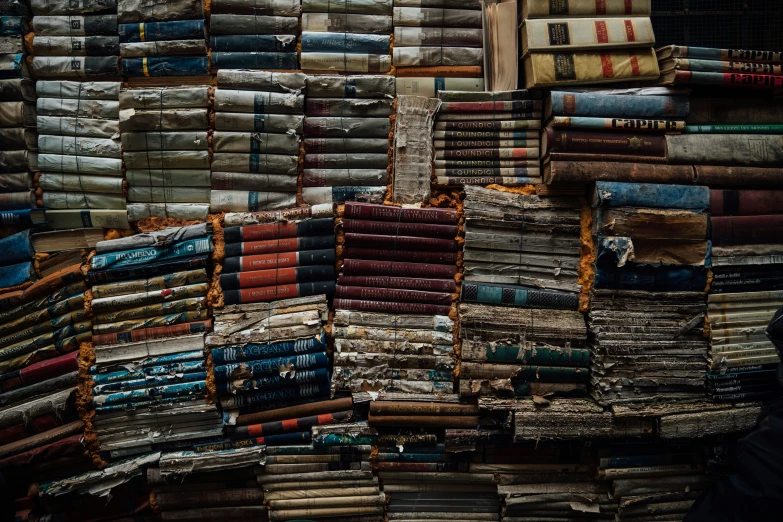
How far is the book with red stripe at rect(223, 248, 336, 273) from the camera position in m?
5.00

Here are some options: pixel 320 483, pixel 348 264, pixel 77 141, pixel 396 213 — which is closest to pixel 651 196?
pixel 396 213

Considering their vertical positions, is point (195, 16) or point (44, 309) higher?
point (195, 16)

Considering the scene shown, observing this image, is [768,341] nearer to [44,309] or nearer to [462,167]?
[462,167]

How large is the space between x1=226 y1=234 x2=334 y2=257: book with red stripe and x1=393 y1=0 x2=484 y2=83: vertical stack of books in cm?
154

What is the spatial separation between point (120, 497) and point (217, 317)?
191 centimetres

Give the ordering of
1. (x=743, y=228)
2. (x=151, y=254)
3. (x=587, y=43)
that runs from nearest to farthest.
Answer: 1. (x=587, y=43)
2. (x=743, y=228)
3. (x=151, y=254)

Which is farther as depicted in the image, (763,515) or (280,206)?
(280,206)

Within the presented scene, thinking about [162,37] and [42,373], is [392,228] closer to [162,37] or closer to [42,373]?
[162,37]

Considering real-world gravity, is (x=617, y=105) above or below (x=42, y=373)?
above

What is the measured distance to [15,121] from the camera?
4.97 meters

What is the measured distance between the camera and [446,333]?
504 centimetres

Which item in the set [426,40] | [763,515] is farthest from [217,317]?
[763,515]

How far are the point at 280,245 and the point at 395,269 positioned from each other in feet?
3.45

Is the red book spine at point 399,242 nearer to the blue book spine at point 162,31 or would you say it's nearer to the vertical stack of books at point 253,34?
the vertical stack of books at point 253,34
